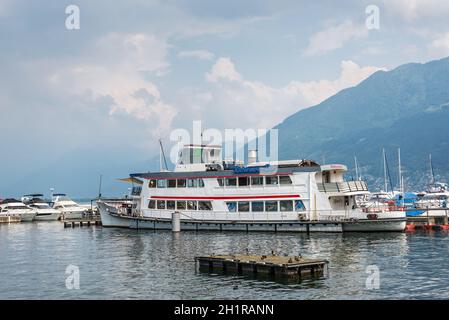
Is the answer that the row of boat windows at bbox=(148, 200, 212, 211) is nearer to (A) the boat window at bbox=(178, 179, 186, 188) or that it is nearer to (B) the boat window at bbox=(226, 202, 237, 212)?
(A) the boat window at bbox=(178, 179, 186, 188)

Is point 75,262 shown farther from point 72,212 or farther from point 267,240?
point 72,212

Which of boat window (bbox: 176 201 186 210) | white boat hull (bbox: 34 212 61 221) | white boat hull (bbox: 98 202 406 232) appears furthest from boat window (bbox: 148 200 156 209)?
white boat hull (bbox: 34 212 61 221)

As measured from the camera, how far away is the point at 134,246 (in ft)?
160

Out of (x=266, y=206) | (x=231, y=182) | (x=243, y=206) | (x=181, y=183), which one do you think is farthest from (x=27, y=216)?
(x=266, y=206)

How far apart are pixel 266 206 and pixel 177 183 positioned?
10.8m

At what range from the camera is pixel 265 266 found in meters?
32.6

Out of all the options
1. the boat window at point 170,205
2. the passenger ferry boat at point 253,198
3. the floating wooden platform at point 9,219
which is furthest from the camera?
the floating wooden platform at point 9,219

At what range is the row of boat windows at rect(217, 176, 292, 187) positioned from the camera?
56.8 meters

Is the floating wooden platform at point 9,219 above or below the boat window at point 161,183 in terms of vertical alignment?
below

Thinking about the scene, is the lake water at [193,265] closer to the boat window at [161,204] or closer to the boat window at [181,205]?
the boat window at [181,205]

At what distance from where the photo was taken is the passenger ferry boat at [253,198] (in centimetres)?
5469

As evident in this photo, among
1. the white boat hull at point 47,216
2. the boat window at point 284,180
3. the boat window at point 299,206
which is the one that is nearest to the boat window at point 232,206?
the boat window at point 284,180

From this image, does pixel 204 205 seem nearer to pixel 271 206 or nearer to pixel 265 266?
pixel 271 206

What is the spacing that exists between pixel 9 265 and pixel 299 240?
2415 cm
